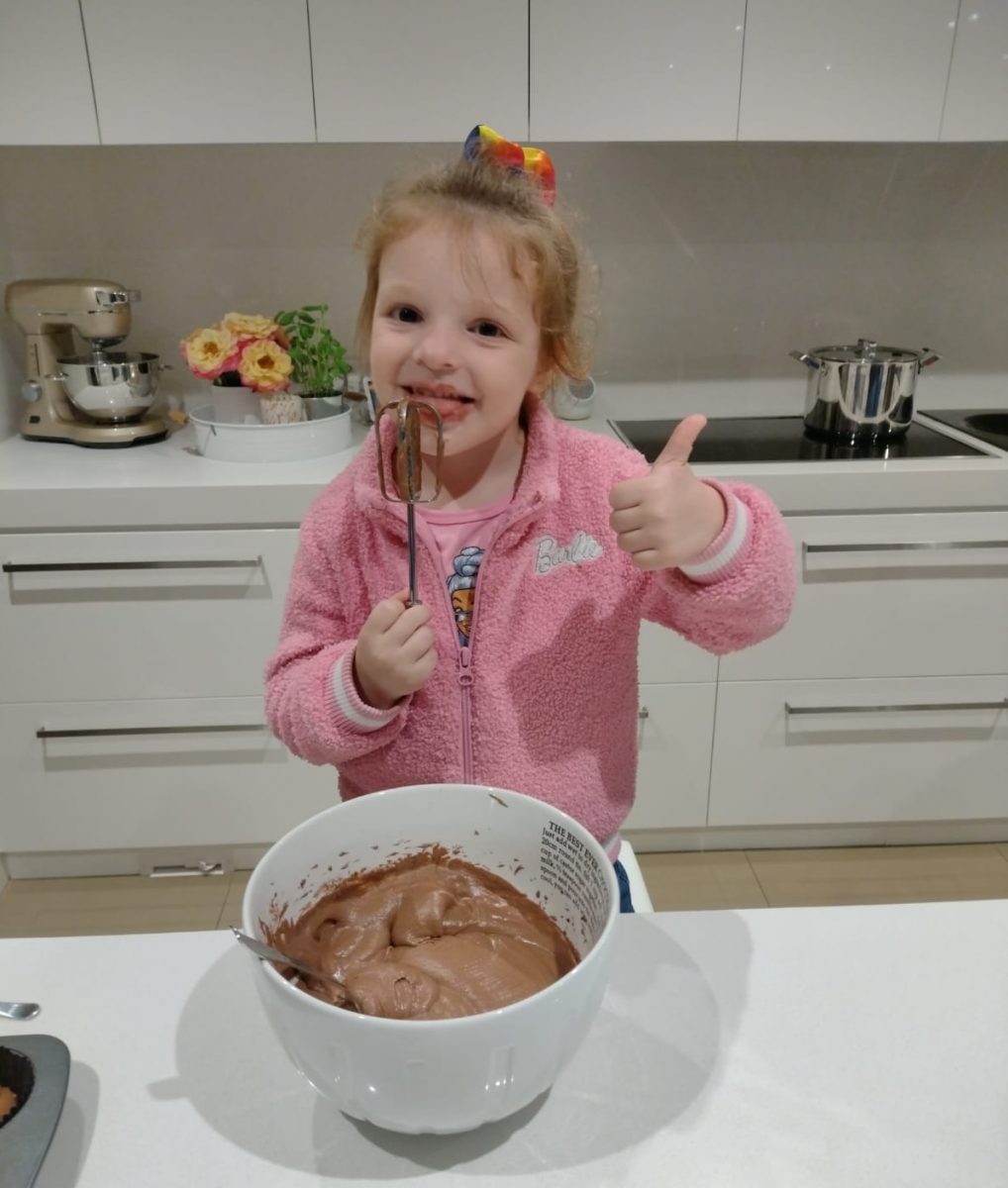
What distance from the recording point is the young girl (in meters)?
0.71

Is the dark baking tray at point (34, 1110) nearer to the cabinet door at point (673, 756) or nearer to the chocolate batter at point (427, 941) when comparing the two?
the chocolate batter at point (427, 941)

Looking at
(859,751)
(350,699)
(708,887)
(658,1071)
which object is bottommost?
(708,887)

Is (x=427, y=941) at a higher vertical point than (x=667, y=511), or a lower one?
lower

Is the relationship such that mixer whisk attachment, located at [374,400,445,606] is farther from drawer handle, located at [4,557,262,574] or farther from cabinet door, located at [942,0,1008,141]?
cabinet door, located at [942,0,1008,141]

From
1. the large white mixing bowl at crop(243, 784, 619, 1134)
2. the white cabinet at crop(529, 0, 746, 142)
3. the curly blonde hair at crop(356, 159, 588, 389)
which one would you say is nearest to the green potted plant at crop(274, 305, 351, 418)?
the white cabinet at crop(529, 0, 746, 142)

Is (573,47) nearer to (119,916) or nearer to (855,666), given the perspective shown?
(855,666)

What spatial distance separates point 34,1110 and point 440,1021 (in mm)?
236

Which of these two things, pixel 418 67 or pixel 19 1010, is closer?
pixel 19 1010

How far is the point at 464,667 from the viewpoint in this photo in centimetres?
83

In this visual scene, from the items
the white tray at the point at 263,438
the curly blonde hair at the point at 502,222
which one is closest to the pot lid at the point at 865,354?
the white tray at the point at 263,438

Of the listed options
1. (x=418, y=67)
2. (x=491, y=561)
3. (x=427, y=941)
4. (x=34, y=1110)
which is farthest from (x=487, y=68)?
(x=34, y=1110)

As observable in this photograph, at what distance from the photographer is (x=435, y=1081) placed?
0.43 metres

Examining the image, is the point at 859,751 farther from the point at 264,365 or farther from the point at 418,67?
the point at 418,67

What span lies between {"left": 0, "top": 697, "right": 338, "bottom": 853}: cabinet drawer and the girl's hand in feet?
3.56
